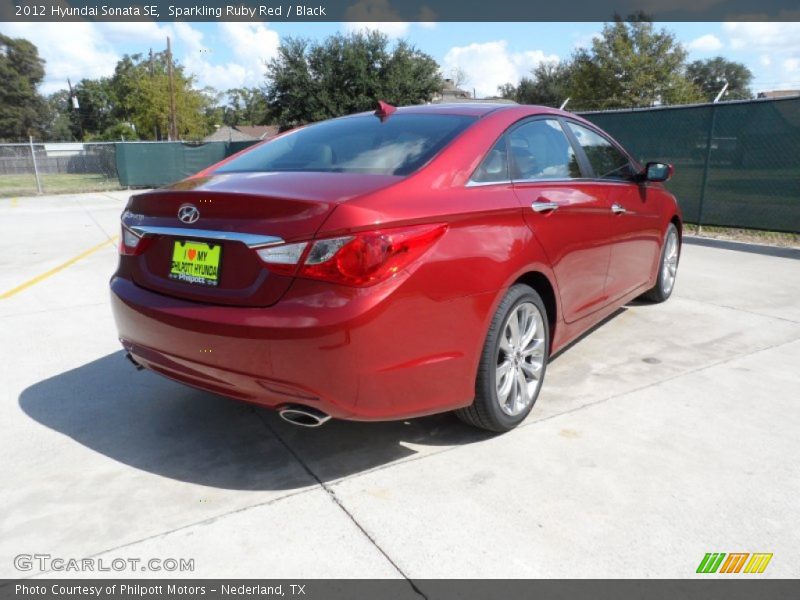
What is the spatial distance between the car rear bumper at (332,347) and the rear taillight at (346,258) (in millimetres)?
50

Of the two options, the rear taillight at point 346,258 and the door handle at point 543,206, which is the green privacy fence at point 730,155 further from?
the rear taillight at point 346,258

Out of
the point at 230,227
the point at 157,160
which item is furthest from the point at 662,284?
the point at 157,160

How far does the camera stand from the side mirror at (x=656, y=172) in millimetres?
4738

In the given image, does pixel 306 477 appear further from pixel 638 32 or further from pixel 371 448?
pixel 638 32

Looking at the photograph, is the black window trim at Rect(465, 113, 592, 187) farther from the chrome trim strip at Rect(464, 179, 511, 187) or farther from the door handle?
the door handle

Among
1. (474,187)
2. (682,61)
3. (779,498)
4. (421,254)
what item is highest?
(682,61)

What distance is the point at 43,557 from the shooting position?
2281 millimetres

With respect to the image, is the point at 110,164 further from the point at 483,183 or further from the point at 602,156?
the point at 483,183

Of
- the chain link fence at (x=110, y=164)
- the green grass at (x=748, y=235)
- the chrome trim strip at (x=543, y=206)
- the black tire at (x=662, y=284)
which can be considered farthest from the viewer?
the chain link fence at (x=110, y=164)

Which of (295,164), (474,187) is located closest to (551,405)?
(474,187)

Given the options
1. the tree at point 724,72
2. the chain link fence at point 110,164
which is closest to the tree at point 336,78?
the chain link fence at point 110,164

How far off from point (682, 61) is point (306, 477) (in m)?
41.6

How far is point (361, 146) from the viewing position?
3.21 m

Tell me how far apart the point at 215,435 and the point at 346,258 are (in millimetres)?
1395
